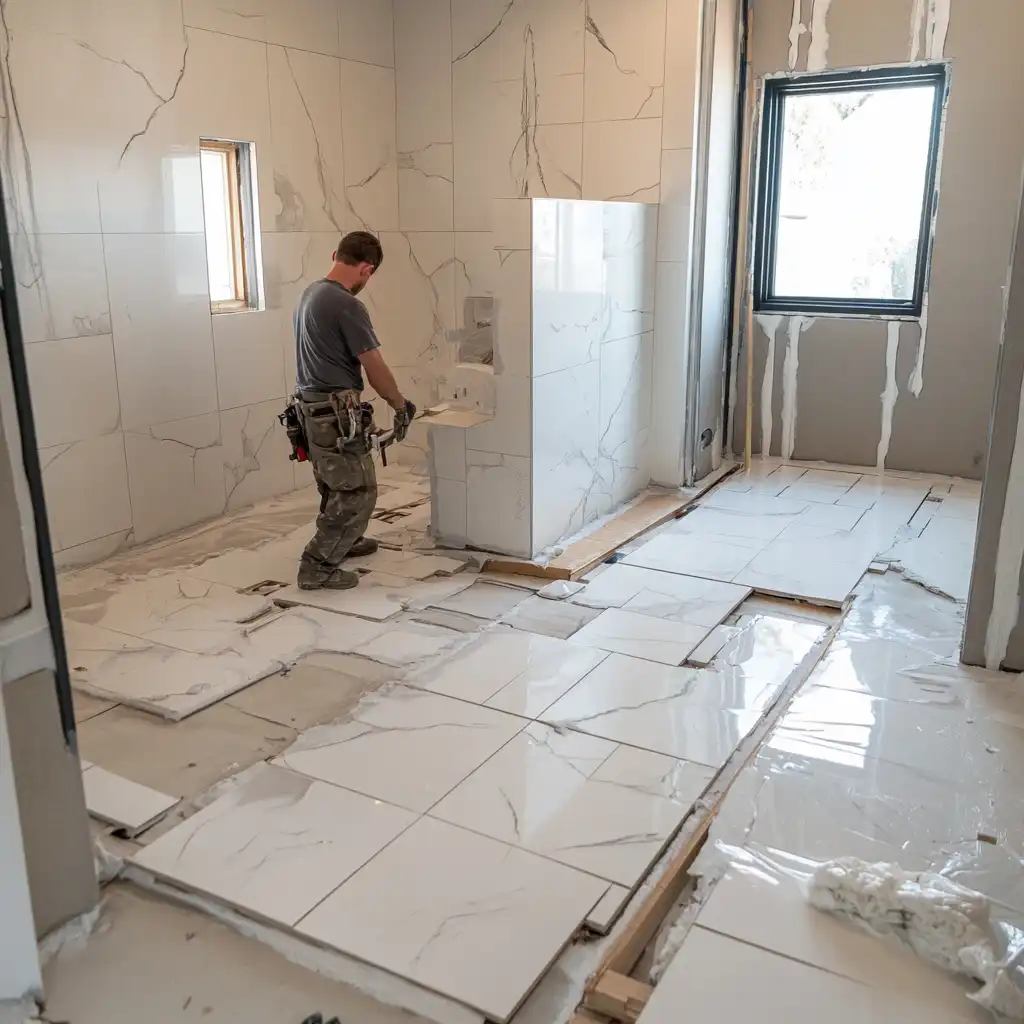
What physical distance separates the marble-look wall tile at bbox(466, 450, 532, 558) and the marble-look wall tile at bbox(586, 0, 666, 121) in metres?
2.09

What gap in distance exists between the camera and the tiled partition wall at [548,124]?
487 centimetres

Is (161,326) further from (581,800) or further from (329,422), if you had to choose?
(581,800)

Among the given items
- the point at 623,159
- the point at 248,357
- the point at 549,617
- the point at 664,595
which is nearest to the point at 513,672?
the point at 549,617

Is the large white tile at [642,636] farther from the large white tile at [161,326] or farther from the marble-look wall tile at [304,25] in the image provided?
the marble-look wall tile at [304,25]

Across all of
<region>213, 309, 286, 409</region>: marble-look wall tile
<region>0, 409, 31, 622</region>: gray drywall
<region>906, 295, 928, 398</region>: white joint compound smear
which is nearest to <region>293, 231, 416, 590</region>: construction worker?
<region>213, 309, 286, 409</region>: marble-look wall tile

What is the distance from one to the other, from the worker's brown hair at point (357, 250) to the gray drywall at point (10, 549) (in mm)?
2103

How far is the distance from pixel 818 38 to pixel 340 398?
3.43 metres

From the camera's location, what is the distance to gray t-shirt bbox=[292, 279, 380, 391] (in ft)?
12.2

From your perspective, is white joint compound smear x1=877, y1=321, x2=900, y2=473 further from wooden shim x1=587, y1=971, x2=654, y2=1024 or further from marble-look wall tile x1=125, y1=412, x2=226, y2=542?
wooden shim x1=587, y1=971, x2=654, y2=1024

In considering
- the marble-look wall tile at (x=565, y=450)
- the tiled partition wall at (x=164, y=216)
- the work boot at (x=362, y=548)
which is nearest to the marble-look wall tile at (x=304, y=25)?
the tiled partition wall at (x=164, y=216)

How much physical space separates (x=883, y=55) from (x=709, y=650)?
11.7 feet

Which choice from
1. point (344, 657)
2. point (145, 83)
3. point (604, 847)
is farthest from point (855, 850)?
point (145, 83)

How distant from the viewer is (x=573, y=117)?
5.12 m

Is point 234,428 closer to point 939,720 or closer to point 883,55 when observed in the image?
point 939,720
